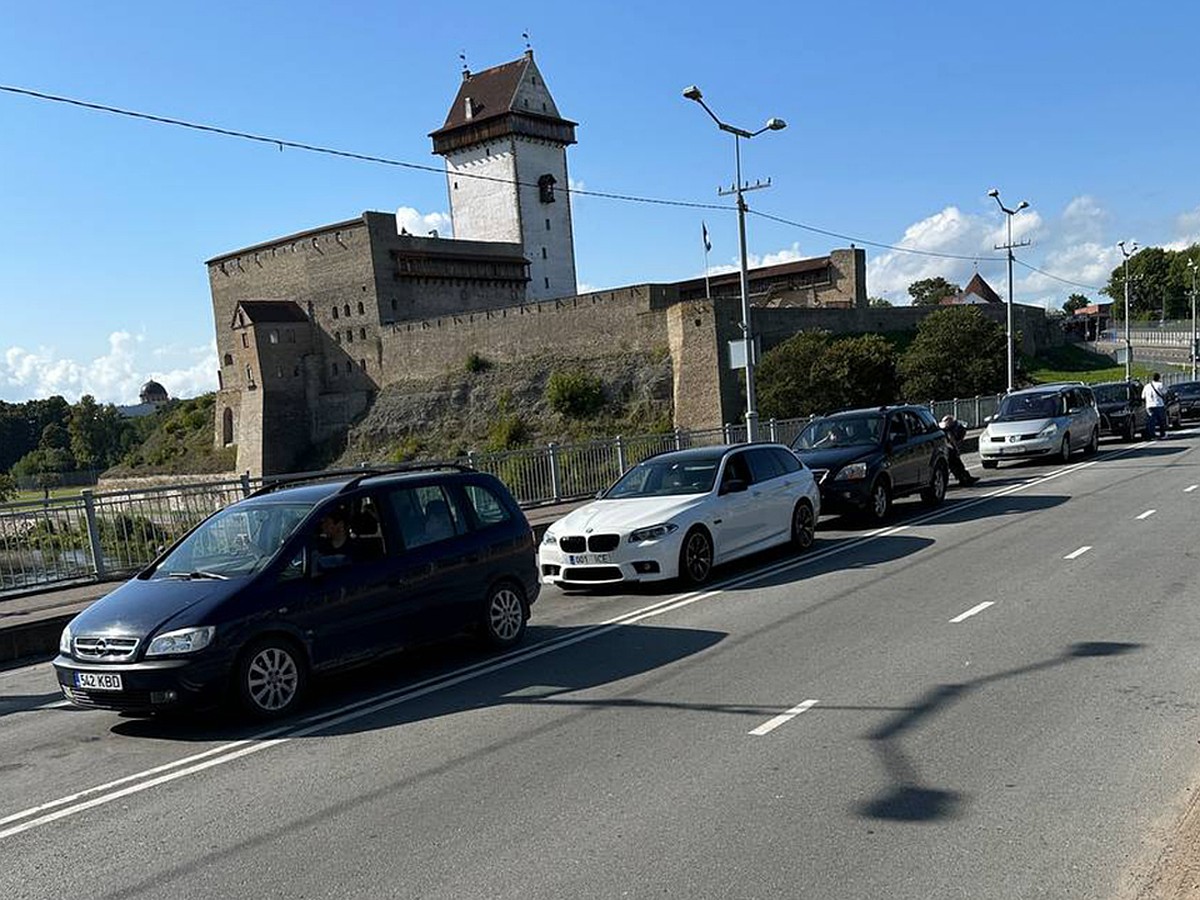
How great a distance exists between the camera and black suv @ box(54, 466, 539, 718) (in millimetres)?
6758

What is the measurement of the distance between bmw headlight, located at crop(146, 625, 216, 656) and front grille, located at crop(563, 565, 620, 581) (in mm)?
5255

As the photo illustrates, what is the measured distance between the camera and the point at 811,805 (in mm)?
4906

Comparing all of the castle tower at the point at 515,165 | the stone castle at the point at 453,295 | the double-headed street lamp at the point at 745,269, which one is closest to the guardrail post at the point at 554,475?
the double-headed street lamp at the point at 745,269

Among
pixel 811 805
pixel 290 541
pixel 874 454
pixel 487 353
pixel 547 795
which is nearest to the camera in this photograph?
pixel 811 805

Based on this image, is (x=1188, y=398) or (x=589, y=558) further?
(x=1188, y=398)

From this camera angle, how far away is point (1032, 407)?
80.8 ft

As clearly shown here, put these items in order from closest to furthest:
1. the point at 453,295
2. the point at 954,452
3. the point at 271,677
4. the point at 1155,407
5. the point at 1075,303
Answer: the point at 271,677 < the point at 954,452 < the point at 1155,407 < the point at 453,295 < the point at 1075,303

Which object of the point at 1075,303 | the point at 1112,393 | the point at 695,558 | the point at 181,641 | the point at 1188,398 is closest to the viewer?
the point at 181,641

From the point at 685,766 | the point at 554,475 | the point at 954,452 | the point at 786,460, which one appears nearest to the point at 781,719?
the point at 685,766

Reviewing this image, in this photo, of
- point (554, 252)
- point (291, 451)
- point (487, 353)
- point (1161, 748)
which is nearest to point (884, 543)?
point (1161, 748)

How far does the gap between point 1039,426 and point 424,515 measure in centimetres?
1956

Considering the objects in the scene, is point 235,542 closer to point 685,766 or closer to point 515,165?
point 685,766

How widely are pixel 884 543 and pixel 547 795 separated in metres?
9.74

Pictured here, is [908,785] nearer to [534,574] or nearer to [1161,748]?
[1161,748]
